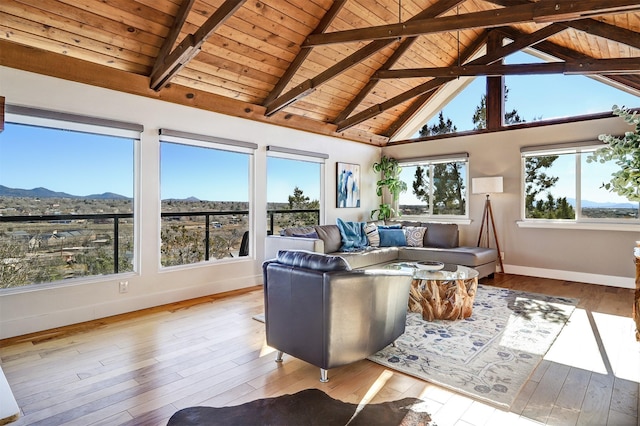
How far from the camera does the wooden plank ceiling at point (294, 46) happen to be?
129 inches

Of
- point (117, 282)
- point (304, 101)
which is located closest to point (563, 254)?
point (304, 101)

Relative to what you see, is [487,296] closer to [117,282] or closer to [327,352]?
[327,352]

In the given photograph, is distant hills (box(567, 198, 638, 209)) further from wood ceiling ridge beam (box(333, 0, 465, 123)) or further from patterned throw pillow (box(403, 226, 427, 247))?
wood ceiling ridge beam (box(333, 0, 465, 123))

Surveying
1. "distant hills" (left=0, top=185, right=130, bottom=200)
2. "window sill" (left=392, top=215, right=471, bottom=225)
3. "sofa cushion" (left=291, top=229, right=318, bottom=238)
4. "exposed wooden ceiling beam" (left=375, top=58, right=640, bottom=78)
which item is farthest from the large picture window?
"distant hills" (left=0, top=185, right=130, bottom=200)

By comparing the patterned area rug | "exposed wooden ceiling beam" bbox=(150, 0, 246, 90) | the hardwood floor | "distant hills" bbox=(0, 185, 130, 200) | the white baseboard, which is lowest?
the hardwood floor

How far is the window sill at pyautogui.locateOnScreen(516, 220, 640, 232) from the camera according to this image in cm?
499

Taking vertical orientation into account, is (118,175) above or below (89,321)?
above

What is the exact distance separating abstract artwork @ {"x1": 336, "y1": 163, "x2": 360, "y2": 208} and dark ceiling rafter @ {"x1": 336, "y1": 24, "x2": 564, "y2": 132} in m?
0.79

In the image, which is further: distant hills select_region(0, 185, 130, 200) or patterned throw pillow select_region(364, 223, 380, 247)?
patterned throw pillow select_region(364, 223, 380, 247)

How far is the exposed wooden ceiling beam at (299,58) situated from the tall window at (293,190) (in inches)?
35.4

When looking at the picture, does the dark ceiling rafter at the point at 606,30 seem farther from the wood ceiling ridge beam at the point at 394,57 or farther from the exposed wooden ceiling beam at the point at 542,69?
the wood ceiling ridge beam at the point at 394,57

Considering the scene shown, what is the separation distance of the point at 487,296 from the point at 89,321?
4581 mm

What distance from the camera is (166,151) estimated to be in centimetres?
464

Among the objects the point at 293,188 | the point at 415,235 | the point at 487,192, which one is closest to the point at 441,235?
the point at 415,235
